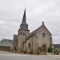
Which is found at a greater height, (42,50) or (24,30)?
(24,30)

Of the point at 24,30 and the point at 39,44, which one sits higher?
→ the point at 24,30

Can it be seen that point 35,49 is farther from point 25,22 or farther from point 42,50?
point 25,22

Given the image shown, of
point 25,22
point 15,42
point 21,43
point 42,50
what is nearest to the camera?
point 42,50

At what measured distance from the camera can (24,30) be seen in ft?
217

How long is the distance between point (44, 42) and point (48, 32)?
149 inches

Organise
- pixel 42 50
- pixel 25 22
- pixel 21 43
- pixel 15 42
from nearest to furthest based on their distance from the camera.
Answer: pixel 42 50 < pixel 21 43 < pixel 25 22 < pixel 15 42

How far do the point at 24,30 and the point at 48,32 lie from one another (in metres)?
14.2

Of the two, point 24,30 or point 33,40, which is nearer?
point 33,40

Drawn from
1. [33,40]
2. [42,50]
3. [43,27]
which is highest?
[43,27]

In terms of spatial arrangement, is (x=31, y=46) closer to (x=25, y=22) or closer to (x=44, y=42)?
(x=44, y=42)

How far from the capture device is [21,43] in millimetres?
63156

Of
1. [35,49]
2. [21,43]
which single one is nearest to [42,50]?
[35,49]

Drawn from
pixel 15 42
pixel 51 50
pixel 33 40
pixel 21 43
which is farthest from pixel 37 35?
pixel 15 42

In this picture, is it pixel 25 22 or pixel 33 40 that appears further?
pixel 25 22
